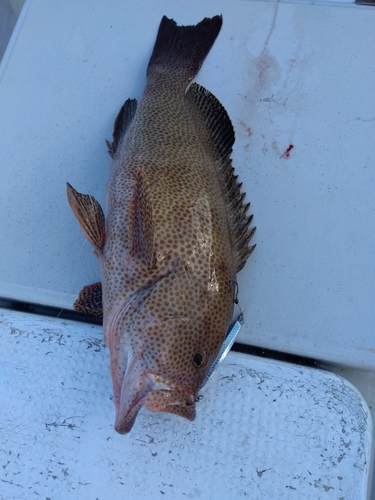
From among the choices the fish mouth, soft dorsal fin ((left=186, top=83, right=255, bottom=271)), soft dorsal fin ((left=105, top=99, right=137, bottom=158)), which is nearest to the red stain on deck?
soft dorsal fin ((left=186, top=83, right=255, bottom=271))

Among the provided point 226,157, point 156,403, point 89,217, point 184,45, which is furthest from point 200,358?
point 184,45

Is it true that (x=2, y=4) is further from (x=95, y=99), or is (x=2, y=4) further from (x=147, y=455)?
(x=147, y=455)

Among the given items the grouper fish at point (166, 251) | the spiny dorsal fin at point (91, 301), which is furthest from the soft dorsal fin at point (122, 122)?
the spiny dorsal fin at point (91, 301)

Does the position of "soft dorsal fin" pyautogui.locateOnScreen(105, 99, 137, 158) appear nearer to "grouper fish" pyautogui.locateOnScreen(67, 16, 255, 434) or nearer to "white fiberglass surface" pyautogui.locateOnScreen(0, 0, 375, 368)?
"grouper fish" pyautogui.locateOnScreen(67, 16, 255, 434)

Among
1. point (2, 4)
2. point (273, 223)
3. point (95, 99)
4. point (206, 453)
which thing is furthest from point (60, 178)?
point (2, 4)

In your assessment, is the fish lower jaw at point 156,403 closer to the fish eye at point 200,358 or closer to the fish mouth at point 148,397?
the fish mouth at point 148,397
